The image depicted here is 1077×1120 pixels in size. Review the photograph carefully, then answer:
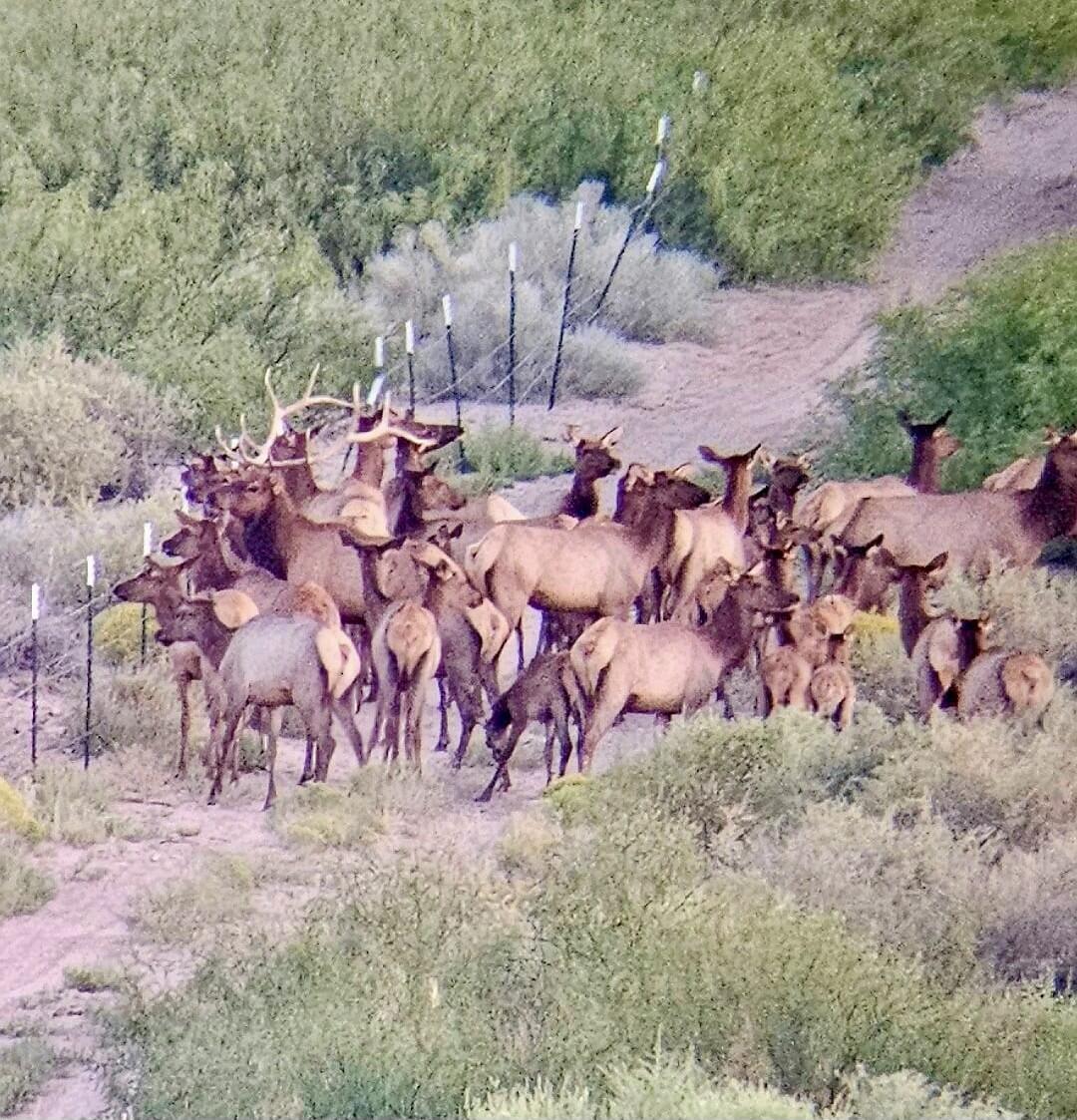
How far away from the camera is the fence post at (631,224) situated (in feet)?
91.4

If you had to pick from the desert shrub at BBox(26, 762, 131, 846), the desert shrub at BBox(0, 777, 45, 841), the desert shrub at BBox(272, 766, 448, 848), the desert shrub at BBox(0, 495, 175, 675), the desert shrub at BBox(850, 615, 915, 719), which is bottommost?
the desert shrub at BBox(0, 495, 175, 675)

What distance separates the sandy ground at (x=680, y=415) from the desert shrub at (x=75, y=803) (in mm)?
107

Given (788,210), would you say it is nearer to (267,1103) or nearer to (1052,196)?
(1052,196)

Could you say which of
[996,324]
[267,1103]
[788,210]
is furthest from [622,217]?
[267,1103]

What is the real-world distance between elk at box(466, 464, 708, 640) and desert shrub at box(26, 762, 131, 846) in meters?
2.48

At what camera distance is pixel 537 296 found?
27500 mm

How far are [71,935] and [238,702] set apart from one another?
8.13 ft

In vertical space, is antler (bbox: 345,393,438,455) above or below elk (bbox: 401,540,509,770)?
above

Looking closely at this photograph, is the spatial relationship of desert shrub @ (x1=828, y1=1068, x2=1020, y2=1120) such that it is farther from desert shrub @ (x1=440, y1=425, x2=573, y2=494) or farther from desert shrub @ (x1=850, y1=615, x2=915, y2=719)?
desert shrub @ (x1=440, y1=425, x2=573, y2=494)

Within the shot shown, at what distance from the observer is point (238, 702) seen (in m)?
15.4

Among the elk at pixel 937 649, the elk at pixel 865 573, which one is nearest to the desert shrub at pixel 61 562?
the elk at pixel 865 573

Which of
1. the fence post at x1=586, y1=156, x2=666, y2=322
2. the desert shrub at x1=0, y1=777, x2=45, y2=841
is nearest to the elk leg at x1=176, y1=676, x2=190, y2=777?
the desert shrub at x1=0, y1=777, x2=45, y2=841

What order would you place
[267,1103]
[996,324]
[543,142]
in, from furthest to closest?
[543,142] < [996,324] < [267,1103]

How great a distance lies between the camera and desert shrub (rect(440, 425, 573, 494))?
22.6 m
